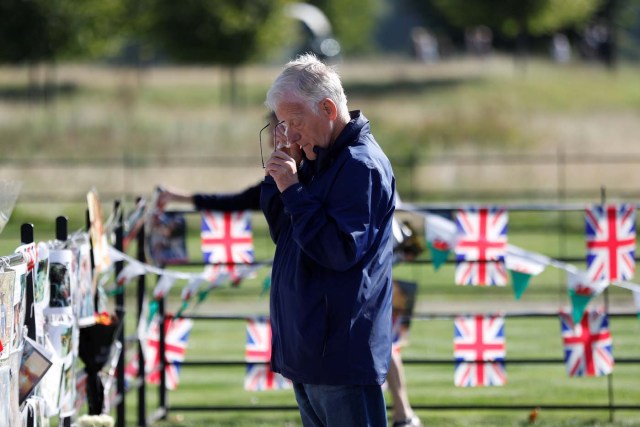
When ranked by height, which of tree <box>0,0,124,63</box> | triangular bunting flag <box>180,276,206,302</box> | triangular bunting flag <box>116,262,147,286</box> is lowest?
triangular bunting flag <box>180,276,206,302</box>

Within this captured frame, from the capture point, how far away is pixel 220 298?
563 inches

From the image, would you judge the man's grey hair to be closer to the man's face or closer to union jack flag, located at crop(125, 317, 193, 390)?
the man's face

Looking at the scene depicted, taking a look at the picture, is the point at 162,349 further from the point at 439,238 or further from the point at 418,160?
the point at 418,160

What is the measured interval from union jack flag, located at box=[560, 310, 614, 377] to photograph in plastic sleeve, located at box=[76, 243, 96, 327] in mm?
2805

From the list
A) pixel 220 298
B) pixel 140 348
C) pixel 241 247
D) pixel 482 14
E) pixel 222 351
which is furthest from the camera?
pixel 482 14

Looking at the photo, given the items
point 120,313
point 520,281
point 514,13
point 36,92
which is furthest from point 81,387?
point 514,13

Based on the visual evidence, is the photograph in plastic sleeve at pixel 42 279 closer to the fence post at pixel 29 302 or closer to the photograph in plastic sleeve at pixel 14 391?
the fence post at pixel 29 302

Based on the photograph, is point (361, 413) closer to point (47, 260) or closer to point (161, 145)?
point (47, 260)

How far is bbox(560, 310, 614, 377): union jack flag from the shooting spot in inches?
276

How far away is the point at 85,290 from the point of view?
548cm

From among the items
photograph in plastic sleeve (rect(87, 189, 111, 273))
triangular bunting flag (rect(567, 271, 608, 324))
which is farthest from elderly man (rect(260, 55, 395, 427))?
triangular bunting flag (rect(567, 271, 608, 324))

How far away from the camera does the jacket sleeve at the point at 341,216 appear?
3.75 metres

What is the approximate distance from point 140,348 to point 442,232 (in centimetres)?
181

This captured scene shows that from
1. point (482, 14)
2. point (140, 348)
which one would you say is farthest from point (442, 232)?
point (482, 14)
